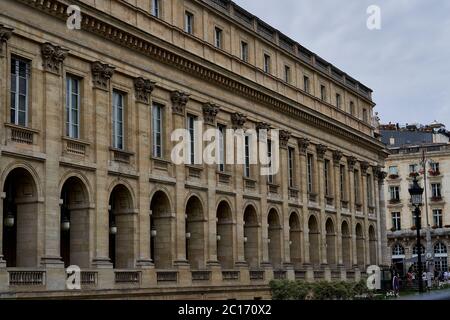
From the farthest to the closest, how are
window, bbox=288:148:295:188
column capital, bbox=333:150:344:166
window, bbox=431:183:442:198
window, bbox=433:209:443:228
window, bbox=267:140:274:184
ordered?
1. window, bbox=433:209:443:228
2. window, bbox=431:183:442:198
3. column capital, bbox=333:150:344:166
4. window, bbox=288:148:295:188
5. window, bbox=267:140:274:184

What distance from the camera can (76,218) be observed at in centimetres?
3450

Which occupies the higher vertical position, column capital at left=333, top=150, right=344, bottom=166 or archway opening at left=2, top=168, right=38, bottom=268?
column capital at left=333, top=150, right=344, bottom=166

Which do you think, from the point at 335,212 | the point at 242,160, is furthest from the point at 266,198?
the point at 335,212

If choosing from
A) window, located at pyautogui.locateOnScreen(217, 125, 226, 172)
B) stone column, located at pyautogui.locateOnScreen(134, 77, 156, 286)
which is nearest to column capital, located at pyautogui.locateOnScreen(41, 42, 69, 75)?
stone column, located at pyautogui.locateOnScreen(134, 77, 156, 286)

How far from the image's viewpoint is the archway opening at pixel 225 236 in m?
46.1

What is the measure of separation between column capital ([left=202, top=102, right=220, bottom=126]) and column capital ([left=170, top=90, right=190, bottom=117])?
2.35 meters

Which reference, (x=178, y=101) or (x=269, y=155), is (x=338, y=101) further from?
(x=178, y=101)

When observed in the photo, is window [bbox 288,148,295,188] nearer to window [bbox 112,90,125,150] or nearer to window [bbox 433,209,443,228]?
window [bbox 112,90,125,150]

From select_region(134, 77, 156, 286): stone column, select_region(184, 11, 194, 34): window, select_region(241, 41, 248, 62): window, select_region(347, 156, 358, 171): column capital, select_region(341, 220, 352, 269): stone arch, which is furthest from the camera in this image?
select_region(347, 156, 358, 171): column capital

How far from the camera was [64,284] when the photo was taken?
31.8 metres

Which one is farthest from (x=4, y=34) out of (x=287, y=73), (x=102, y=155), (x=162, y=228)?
(x=287, y=73)

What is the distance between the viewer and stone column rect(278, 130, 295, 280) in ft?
173

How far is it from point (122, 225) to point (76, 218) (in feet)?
11.0
